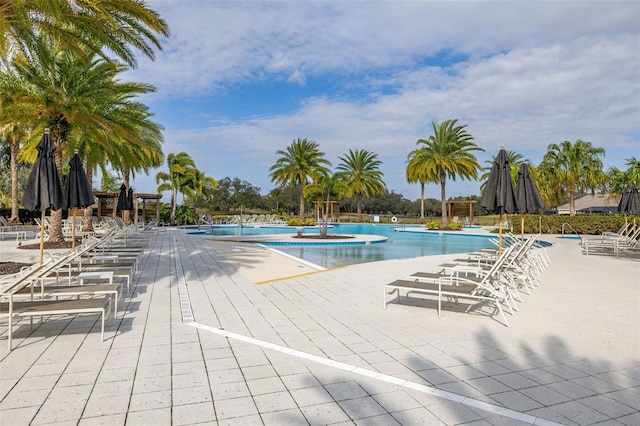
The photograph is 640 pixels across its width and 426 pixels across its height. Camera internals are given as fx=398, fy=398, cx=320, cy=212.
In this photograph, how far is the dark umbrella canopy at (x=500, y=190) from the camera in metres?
7.27

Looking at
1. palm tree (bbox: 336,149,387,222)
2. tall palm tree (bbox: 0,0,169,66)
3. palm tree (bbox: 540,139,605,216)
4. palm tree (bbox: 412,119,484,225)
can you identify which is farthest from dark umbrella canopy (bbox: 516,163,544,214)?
palm tree (bbox: 336,149,387,222)

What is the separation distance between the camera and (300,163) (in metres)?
38.4

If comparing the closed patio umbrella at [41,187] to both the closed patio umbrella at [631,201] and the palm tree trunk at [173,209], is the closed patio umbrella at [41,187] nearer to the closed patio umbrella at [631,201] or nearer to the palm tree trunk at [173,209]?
the closed patio umbrella at [631,201]

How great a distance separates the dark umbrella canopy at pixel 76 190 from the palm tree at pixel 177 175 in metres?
26.1

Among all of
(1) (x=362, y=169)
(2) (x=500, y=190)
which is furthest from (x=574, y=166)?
(2) (x=500, y=190)

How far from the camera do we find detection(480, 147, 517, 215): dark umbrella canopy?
7273 mm

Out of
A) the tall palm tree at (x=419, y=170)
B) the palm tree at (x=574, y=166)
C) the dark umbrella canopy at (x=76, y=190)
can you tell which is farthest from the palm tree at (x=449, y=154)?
the dark umbrella canopy at (x=76, y=190)

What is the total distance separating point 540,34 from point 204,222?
26767 mm

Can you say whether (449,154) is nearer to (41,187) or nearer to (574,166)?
(574,166)

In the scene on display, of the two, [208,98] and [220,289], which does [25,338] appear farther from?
[208,98]

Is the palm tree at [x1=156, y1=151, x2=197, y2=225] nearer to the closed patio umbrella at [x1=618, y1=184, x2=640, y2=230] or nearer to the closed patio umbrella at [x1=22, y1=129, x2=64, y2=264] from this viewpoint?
the closed patio umbrella at [x1=22, y1=129, x2=64, y2=264]

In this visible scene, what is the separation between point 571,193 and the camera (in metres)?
31.7

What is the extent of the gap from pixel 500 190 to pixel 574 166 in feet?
95.9

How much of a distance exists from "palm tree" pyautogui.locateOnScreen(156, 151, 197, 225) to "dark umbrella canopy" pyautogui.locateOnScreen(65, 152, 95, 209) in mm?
26089
